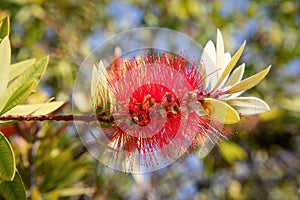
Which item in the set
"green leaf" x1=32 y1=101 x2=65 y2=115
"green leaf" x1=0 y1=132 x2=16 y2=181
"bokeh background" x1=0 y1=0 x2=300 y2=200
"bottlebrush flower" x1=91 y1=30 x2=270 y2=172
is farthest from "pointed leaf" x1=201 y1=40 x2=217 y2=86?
"bokeh background" x1=0 y1=0 x2=300 y2=200

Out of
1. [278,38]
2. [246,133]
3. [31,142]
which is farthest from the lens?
[278,38]

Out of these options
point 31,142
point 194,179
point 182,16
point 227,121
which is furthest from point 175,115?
point 194,179

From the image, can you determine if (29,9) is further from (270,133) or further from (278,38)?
(278,38)

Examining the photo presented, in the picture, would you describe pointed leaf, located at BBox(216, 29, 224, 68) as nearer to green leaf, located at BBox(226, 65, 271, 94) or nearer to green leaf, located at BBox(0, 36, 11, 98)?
green leaf, located at BBox(226, 65, 271, 94)

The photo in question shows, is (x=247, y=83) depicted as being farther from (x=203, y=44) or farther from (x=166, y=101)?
(x=203, y=44)

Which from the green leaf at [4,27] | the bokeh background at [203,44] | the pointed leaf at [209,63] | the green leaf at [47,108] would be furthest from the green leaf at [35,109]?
the bokeh background at [203,44]

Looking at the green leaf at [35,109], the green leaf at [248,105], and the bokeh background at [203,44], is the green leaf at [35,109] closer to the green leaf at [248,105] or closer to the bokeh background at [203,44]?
the green leaf at [248,105]

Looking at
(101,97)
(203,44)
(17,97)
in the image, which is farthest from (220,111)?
(203,44)
